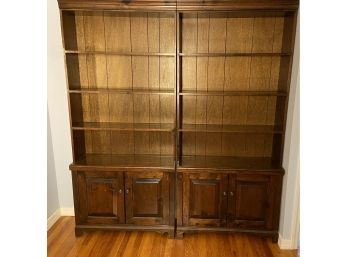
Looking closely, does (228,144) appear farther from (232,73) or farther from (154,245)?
(154,245)

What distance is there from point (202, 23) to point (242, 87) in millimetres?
722

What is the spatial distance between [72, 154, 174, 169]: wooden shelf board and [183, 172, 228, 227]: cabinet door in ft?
0.90

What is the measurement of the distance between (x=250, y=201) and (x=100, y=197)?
1.43 metres

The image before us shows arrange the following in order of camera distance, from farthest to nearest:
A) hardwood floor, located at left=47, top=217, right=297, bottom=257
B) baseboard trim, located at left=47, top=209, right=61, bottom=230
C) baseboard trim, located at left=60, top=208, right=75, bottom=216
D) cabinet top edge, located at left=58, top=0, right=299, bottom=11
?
baseboard trim, located at left=60, top=208, right=75, bottom=216 → baseboard trim, located at left=47, top=209, right=61, bottom=230 → hardwood floor, located at left=47, top=217, right=297, bottom=257 → cabinet top edge, located at left=58, top=0, right=299, bottom=11

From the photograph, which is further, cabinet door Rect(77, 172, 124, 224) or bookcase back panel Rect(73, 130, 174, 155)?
bookcase back panel Rect(73, 130, 174, 155)

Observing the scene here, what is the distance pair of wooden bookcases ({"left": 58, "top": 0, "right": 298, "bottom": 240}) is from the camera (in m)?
2.47

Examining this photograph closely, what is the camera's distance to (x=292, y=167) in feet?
7.67

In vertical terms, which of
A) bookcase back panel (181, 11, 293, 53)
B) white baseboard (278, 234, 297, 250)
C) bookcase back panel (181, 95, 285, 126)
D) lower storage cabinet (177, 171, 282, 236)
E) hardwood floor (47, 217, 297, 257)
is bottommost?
hardwood floor (47, 217, 297, 257)

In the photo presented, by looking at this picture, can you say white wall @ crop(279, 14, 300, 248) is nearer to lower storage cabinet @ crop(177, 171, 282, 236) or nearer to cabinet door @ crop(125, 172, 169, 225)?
lower storage cabinet @ crop(177, 171, 282, 236)

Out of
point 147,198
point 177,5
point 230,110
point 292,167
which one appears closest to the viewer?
point 177,5

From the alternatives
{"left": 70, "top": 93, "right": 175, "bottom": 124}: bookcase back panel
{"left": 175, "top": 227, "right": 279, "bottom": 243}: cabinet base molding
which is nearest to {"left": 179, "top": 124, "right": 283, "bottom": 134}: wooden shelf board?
{"left": 70, "top": 93, "right": 175, "bottom": 124}: bookcase back panel

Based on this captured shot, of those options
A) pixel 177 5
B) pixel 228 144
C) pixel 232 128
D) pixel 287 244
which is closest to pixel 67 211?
pixel 228 144

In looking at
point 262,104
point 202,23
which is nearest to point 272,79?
point 262,104
